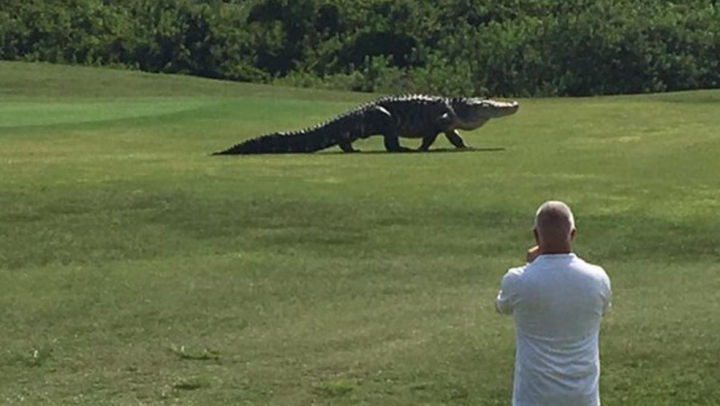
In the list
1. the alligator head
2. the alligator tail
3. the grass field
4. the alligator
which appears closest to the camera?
the grass field

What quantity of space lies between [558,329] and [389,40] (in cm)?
5063

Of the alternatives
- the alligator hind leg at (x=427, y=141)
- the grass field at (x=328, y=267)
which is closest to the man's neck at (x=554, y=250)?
the grass field at (x=328, y=267)

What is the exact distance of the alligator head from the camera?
2255 centimetres

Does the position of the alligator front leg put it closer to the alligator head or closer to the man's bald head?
the alligator head

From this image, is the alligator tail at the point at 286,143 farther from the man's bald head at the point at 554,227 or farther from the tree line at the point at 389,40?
the tree line at the point at 389,40

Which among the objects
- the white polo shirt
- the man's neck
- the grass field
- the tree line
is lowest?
the tree line

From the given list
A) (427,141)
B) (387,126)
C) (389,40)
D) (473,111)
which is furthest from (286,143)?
(389,40)

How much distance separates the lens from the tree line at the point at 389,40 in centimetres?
4788

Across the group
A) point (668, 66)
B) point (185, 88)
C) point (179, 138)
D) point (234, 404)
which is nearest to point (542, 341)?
point (234, 404)

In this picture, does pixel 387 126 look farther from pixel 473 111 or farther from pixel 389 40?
pixel 389 40

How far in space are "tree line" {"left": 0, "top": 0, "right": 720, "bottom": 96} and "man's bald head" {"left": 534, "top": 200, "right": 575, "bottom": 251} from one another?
41.8m

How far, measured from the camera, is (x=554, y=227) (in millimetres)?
5953

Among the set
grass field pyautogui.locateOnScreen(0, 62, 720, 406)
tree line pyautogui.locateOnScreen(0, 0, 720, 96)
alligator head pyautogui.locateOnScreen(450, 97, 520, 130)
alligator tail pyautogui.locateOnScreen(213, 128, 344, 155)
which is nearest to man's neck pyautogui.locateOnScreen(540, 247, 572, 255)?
grass field pyautogui.locateOnScreen(0, 62, 720, 406)

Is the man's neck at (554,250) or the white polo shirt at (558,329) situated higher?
the man's neck at (554,250)
